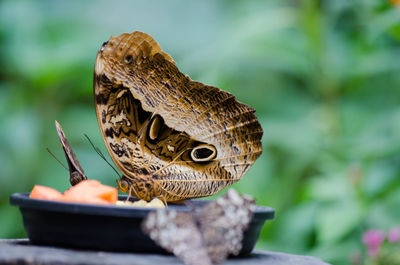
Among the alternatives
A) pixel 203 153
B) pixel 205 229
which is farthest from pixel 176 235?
pixel 203 153

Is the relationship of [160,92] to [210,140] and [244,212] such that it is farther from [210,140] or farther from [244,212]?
[244,212]

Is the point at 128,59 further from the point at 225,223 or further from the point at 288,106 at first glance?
the point at 288,106

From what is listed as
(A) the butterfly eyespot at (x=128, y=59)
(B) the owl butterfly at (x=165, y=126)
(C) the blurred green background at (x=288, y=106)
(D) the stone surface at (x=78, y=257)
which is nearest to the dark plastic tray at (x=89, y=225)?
(D) the stone surface at (x=78, y=257)

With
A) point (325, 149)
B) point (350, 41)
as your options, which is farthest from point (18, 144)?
point (350, 41)

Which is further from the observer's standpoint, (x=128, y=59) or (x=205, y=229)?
(x=128, y=59)

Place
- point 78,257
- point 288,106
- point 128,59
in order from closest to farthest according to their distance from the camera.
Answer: point 78,257 < point 128,59 < point 288,106

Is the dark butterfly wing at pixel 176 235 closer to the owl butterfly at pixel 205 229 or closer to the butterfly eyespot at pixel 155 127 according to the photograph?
the owl butterfly at pixel 205 229
